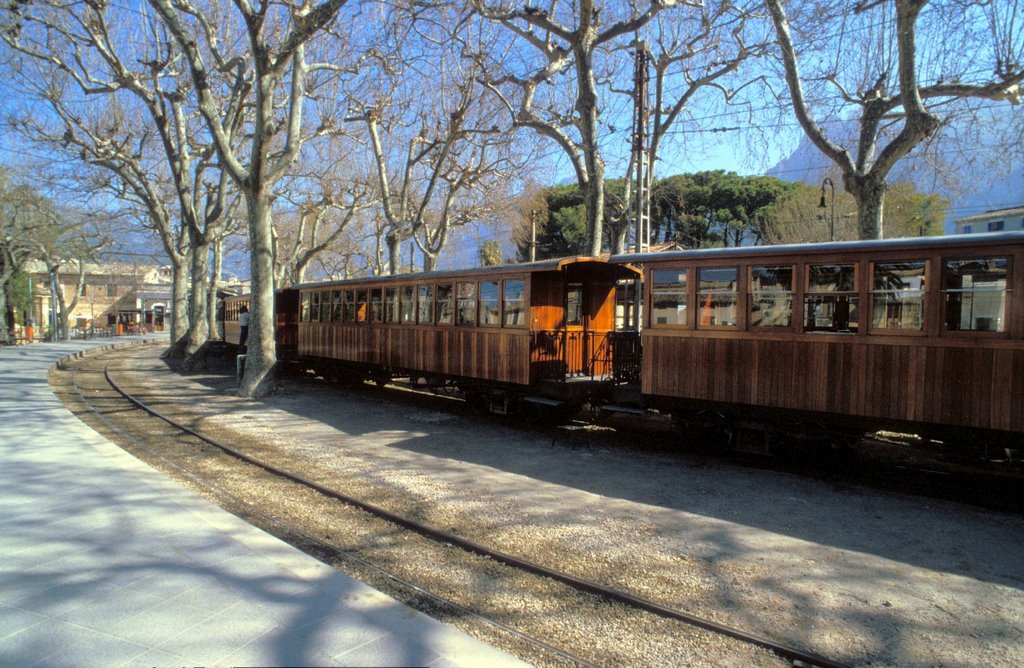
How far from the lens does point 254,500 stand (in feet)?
22.9

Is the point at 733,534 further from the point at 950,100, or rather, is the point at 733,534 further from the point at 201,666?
the point at 950,100

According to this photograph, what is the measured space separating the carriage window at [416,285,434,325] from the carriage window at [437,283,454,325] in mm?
254

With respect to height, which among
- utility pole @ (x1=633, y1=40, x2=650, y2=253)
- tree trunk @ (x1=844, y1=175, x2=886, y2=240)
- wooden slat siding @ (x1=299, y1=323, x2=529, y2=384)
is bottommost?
wooden slat siding @ (x1=299, y1=323, x2=529, y2=384)

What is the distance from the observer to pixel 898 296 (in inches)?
285

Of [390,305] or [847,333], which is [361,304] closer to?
[390,305]

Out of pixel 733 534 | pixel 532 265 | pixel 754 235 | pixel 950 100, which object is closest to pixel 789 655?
pixel 733 534

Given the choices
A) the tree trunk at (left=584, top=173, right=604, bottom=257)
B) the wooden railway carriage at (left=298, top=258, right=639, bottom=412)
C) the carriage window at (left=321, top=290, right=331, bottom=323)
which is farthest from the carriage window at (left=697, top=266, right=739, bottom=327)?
the carriage window at (left=321, top=290, right=331, bottom=323)

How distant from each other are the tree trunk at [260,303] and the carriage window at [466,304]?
5530 mm

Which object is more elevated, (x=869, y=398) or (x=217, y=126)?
(x=217, y=126)

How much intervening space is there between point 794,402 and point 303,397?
11.7 m

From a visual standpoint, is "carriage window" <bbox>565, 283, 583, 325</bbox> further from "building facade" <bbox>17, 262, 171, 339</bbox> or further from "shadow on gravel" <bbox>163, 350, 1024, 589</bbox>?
"building facade" <bbox>17, 262, 171, 339</bbox>

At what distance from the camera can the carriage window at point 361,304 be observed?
16016 mm

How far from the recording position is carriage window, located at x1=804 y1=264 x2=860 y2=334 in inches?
297

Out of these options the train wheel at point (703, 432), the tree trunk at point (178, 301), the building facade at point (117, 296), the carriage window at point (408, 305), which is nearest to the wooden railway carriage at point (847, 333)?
the train wheel at point (703, 432)
